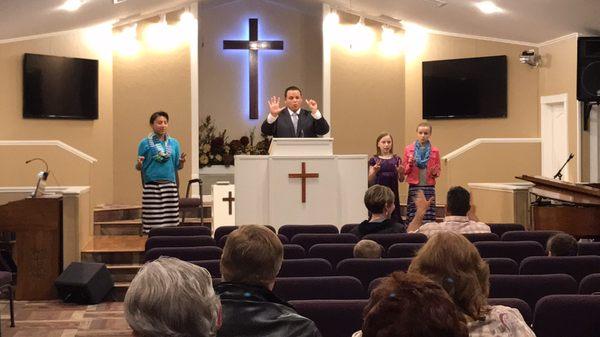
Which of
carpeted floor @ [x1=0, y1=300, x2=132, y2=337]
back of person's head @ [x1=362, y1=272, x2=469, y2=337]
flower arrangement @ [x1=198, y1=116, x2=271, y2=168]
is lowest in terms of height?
carpeted floor @ [x1=0, y1=300, x2=132, y2=337]

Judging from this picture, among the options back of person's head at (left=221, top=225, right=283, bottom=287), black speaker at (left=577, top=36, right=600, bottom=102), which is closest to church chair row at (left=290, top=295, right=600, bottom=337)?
back of person's head at (left=221, top=225, right=283, bottom=287)

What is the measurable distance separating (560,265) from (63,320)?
396 centimetres

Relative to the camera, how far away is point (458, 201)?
629 centimetres

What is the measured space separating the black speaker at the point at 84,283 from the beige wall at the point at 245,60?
6956 mm

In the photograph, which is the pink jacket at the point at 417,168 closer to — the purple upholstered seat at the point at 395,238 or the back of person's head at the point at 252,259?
the purple upholstered seat at the point at 395,238

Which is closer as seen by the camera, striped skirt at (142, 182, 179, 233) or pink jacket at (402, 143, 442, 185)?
striped skirt at (142, 182, 179, 233)

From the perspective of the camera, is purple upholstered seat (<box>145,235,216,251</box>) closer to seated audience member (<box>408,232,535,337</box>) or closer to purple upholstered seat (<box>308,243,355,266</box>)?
purple upholstered seat (<box>308,243,355,266</box>)

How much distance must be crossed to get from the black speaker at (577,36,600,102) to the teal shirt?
5237 millimetres

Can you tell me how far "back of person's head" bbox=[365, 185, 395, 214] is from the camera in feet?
20.8

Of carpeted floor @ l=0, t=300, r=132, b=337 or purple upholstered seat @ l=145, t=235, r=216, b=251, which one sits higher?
purple upholstered seat @ l=145, t=235, r=216, b=251

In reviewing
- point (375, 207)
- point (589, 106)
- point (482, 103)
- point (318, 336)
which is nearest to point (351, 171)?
point (375, 207)

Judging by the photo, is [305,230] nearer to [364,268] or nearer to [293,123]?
[364,268]

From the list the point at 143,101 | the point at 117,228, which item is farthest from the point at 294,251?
the point at 143,101

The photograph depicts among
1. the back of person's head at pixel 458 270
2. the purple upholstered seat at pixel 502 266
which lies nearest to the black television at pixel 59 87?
the purple upholstered seat at pixel 502 266
